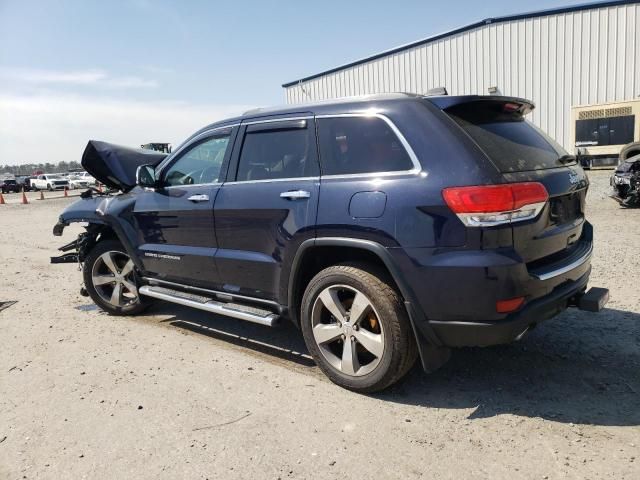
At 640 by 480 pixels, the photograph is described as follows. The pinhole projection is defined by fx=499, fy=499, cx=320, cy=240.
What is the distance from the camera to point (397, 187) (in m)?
3.00

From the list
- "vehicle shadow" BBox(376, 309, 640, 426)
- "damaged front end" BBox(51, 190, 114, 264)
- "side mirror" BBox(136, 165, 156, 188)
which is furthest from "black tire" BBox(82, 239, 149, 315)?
"vehicle shadow" BBox(376, 309, 640, 426)

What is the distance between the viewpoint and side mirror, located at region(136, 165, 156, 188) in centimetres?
464

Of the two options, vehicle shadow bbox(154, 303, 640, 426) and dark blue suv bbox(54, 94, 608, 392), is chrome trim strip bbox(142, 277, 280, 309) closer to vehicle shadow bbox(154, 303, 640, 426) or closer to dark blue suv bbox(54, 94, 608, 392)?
dark blue suv bbox(54, 94, 608, 392)

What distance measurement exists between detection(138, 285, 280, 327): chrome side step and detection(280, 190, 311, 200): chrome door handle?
0.91m

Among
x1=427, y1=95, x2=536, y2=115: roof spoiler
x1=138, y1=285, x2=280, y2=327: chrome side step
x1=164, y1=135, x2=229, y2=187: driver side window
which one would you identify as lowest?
x1=138, y1=285, x2=280, y2=327: chrome side step

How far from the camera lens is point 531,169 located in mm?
3074

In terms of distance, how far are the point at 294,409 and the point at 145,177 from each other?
8.69ft

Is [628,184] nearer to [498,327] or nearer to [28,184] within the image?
[498,327]

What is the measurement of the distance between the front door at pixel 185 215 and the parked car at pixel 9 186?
147 ft

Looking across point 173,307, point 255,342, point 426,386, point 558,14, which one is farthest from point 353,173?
point 558,14

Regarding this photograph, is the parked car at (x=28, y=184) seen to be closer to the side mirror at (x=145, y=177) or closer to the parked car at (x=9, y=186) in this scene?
the parked car at (x=9, y=186)

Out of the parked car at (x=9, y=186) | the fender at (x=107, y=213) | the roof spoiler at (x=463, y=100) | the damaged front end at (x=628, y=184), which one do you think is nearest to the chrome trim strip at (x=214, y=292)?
the fender at (x=107, y=213)

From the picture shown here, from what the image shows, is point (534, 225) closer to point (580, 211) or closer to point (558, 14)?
point (580, 211)

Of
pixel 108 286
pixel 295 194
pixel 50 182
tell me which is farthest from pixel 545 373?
pixel 50 182
